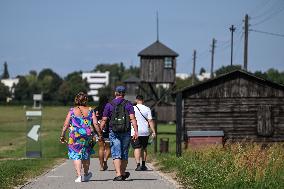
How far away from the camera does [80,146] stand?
45.3 ft

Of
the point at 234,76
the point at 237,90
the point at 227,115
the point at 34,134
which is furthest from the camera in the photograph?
the point at 234,76

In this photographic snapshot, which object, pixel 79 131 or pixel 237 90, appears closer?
pixel 79 131

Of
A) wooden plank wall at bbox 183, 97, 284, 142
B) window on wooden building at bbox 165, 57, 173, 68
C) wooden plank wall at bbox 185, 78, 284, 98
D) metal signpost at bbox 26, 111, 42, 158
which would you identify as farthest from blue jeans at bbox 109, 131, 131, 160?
window on wooden building at bbox 165, 57, 173, 68

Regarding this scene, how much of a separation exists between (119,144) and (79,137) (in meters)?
0.88

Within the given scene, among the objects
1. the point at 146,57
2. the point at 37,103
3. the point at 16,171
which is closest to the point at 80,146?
the point at 16,171

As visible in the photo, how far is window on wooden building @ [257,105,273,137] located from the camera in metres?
41.3

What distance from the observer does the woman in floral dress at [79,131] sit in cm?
1379

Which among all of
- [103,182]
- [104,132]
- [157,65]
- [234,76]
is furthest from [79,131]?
[157,65]

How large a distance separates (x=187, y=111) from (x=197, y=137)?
608 centimetres

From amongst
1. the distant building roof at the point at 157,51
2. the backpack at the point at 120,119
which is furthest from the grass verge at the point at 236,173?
the distant building roof at the point at 157,51

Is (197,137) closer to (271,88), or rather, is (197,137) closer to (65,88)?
(271,88)

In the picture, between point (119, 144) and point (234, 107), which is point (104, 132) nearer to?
point (119, 144)

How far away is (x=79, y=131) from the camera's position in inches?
545

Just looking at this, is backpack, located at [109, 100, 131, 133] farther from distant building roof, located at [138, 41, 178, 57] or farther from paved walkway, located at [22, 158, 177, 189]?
distant building roof, located at [138, 41, 178, 57]
